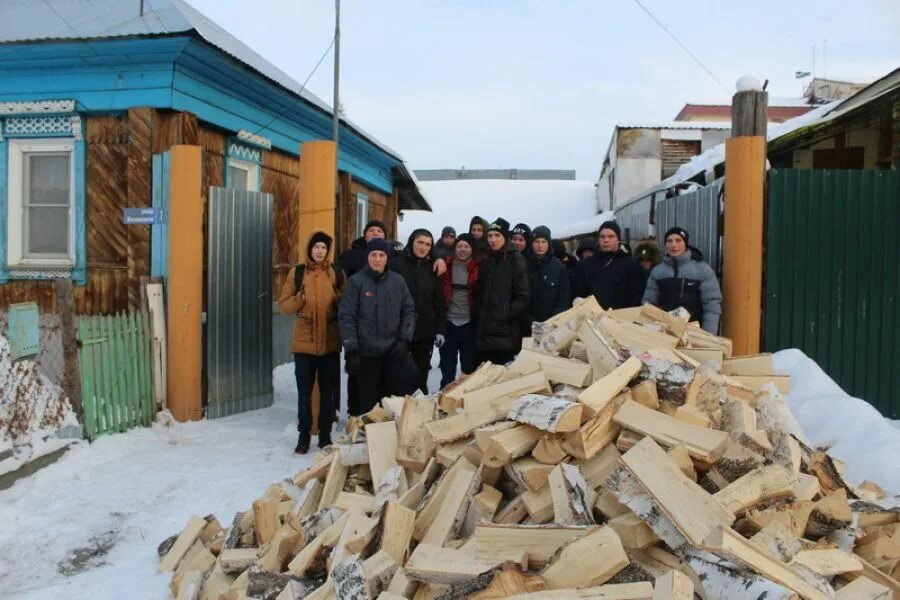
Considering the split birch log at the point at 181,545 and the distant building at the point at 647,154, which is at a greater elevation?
the distant building at the point at 647,154

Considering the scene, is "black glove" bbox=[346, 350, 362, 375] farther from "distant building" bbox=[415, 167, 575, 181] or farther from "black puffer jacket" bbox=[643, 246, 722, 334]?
"distant building" bbox=[415, 167, 575, 181]

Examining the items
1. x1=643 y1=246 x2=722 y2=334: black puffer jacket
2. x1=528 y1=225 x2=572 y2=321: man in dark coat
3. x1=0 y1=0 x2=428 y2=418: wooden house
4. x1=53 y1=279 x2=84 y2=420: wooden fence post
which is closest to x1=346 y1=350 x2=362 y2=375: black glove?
x1=528 y1=225 x2=572 y2=321: man in dark coat

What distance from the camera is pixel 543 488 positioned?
3092mm

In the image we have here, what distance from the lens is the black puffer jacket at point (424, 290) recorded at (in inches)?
261

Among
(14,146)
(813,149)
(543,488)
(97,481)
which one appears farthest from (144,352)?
(813,149)

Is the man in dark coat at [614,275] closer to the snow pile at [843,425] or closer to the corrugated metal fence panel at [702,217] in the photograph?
the corrugated metal fence panel at [702,217]

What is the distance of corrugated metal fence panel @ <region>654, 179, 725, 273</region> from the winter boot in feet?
12.6

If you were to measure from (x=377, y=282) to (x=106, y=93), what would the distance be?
165 inches

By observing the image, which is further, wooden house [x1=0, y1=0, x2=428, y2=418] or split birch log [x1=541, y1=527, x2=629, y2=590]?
wooden house [x1=0, y1=0, x2=428, y2=418]

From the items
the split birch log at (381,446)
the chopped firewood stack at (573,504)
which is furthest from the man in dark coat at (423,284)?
the split birch log at (381,446)

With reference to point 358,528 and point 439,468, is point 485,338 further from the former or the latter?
point 358,528

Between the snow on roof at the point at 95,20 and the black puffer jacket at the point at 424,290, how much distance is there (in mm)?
3071

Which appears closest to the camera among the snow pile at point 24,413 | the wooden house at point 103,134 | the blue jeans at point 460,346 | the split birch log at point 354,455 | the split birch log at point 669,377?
the split birch log at point 669,377

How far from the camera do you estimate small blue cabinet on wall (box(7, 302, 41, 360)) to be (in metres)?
5.12
